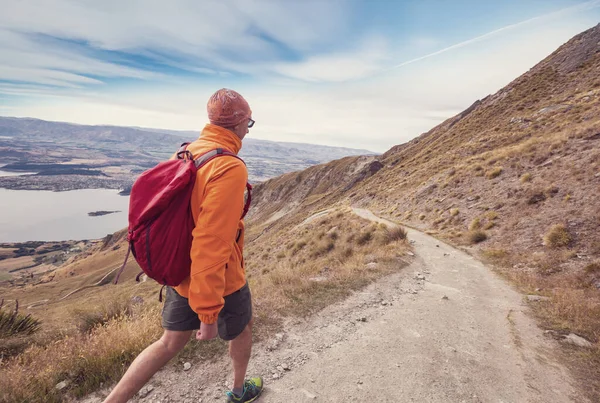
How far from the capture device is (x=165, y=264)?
2211 mm

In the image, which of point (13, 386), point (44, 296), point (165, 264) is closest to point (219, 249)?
point (165, 264)

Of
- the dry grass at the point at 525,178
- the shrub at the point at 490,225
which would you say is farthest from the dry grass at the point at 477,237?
the dry grass at the point at 525,178

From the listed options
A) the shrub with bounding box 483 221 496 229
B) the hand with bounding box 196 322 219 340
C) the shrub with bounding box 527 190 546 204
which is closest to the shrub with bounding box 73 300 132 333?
the hand with bounding box 196 322 219 340

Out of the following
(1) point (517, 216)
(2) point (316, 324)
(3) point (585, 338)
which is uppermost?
(1) point (517, 216)

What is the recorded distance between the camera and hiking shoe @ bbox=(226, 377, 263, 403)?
314 centimetres

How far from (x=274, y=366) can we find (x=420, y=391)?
1821 millimetres

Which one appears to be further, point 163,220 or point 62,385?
point 62,385

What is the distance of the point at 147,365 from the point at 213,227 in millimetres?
1390

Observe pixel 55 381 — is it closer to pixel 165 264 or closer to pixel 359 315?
pixel 165 264

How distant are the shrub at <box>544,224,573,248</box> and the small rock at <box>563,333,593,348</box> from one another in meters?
5.40

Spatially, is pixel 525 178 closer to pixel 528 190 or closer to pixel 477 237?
pixel 528 190

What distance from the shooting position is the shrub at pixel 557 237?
29.8 feet

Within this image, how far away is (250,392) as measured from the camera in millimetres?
3268

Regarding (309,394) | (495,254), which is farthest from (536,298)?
(309,394)
